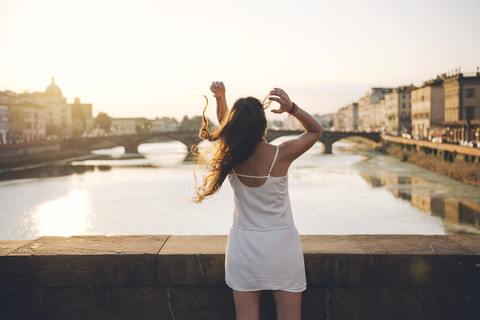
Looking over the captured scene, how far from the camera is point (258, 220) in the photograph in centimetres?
213

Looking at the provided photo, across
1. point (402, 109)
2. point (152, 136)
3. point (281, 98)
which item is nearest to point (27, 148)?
point (152, 136)

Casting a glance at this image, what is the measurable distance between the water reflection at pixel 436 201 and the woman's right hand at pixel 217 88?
1491 cm

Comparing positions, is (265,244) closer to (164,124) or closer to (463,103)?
(463,103)

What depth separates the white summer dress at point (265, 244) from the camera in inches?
81.7

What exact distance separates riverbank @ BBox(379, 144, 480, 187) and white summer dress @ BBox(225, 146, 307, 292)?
84.0 ft

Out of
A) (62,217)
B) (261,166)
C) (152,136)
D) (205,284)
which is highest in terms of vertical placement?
(261,166)

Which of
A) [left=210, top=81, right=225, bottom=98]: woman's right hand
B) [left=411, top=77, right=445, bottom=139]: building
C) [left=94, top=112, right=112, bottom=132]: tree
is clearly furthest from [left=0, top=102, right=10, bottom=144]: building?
[left=210, top=81, right=225, bottom=98]: woman's right hand

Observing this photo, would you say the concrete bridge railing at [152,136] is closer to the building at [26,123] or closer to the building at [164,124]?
the building at [26,123]

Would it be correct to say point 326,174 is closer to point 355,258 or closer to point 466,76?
point 466,76

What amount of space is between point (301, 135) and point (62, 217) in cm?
1836

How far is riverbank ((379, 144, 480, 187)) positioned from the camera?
Answer: 88.5 ft

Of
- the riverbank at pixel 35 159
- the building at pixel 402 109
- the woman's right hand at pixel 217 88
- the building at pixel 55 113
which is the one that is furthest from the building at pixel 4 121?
the woman's right hand at pixel 217 88

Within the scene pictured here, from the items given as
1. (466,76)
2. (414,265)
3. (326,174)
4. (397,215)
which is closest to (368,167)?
(326,174)

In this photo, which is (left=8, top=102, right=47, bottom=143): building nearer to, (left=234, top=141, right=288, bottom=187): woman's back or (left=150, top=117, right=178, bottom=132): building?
(left=234, top=141, right=288, bottom=187): woman's back
